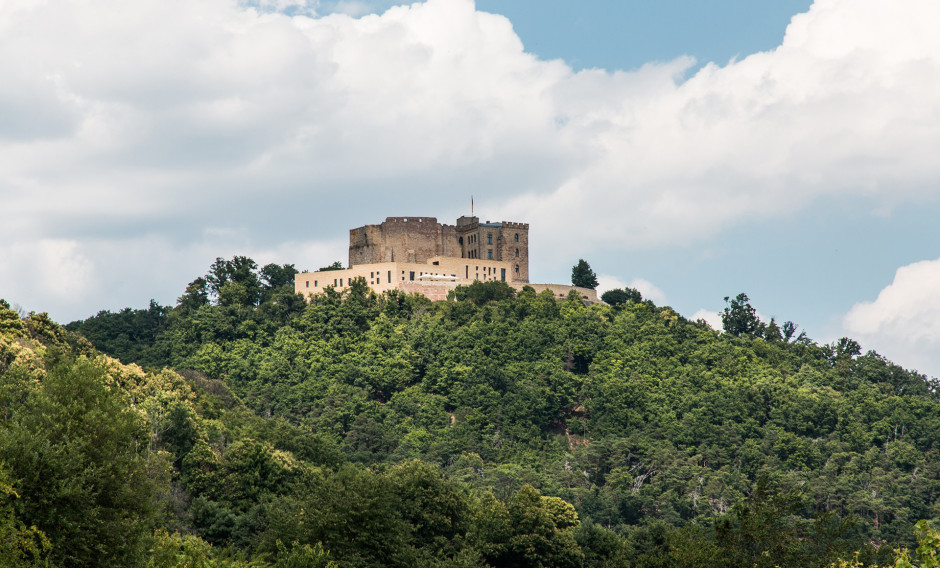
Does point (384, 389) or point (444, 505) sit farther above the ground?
point (384, 389)

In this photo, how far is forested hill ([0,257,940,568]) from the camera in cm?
4488

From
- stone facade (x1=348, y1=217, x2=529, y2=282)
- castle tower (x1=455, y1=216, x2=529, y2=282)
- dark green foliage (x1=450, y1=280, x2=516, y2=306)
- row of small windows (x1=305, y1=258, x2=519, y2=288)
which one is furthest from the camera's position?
castle tower (x1=455, y1=216, x2=529, y2=282)

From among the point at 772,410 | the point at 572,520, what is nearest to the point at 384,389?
the point at 772,410

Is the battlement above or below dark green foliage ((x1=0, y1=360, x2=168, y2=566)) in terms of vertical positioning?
above

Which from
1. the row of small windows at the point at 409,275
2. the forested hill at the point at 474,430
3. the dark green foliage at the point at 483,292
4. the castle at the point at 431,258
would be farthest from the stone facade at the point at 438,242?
the forested hill at the point at 474,430

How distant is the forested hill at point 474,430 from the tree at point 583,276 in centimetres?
351

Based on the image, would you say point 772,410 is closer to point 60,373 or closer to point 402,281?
point 402,281

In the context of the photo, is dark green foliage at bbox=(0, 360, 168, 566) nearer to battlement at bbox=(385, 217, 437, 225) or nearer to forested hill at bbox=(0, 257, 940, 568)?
forested hill at bbox=(0, 257, 940, 568)

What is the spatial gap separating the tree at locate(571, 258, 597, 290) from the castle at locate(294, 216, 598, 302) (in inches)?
58.9

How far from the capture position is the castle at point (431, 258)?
10575cm

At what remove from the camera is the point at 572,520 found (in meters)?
62.1

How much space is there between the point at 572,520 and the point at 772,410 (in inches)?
1496

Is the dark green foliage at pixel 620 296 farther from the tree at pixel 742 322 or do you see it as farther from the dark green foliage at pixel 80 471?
the dark green foliage at pixel 80 471

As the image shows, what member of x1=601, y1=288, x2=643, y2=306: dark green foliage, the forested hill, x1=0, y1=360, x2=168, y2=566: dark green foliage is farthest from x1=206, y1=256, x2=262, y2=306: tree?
x1=0, y1=360, x2=168, y2=566: dark green foliage
